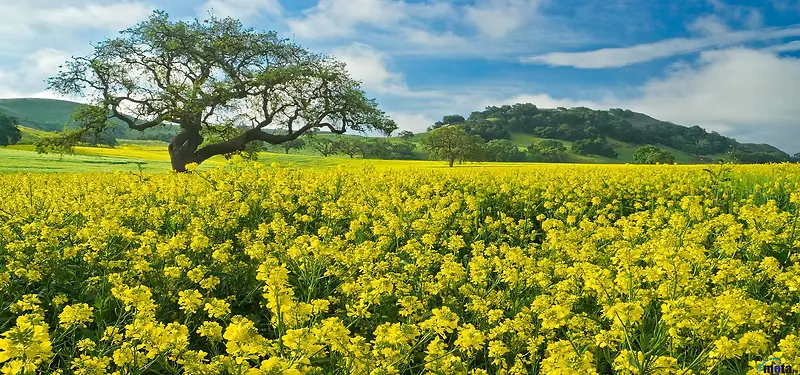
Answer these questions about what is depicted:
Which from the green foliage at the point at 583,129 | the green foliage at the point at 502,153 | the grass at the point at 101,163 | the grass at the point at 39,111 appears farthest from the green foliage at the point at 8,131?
the grass at the point at 39,111

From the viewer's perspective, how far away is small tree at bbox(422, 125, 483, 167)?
74.6 metres

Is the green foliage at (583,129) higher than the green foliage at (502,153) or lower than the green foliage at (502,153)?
higher

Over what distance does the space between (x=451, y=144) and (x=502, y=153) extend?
757 inches

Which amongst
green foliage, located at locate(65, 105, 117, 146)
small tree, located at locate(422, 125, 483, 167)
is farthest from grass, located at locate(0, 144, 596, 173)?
small tree, located at locate(422, 125, 483, 167)

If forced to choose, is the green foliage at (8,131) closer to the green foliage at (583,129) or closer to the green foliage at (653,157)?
the green foliage at (583,129)

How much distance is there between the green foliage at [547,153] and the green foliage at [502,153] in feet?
6.76

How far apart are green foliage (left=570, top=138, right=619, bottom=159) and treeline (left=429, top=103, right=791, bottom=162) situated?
41cm

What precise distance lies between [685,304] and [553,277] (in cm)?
155

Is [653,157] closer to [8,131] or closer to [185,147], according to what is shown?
[185,147]

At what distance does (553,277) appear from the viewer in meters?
4.73

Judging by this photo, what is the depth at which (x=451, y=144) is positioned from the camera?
76.6 metres

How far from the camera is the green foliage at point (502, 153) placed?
81925 millimetres

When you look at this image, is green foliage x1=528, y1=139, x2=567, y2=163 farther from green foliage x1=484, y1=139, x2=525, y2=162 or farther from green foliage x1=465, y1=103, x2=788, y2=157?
green foliage x1=465, y1=103, x2=788, y2=157

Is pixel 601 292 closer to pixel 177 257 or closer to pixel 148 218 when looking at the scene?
pixel 177 257
